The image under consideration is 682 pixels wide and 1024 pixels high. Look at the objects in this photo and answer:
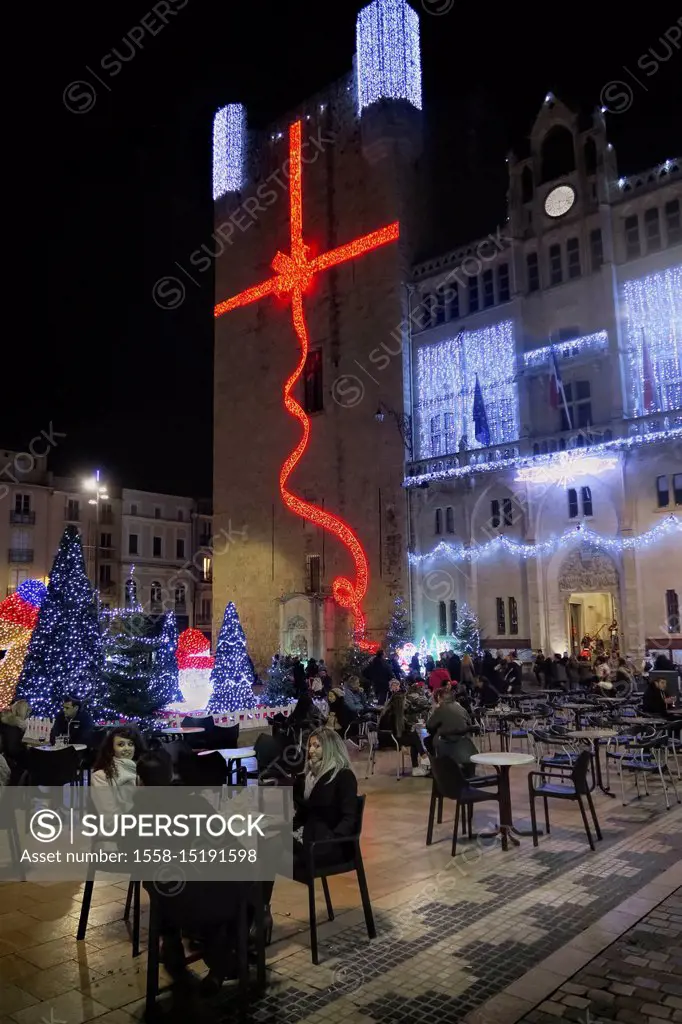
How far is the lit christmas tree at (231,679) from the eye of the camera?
15055 millimetres

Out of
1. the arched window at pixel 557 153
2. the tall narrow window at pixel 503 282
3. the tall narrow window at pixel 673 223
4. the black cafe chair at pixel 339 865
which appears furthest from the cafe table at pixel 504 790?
the arched window at pixel 557 153

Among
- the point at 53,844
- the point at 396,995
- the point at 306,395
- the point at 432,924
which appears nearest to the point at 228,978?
the point at 396,995

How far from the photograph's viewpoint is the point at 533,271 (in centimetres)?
2628

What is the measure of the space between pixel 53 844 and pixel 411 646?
19.0 m

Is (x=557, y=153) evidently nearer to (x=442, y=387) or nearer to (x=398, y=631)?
(x=442, y=387)

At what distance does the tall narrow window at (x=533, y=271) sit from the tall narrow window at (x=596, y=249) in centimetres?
193

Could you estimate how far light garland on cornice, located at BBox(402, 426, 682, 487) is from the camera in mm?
21656

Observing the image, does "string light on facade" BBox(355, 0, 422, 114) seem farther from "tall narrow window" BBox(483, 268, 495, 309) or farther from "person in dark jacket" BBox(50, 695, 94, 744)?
"person in dark jacket" BBox(50, 695, 94, 744)

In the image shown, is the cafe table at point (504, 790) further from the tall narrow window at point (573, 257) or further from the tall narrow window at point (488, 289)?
the tall narrow window at point (488, 289)

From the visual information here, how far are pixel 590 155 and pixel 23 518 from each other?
32999 mm

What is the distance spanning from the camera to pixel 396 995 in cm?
423

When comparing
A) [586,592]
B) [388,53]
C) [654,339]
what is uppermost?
[388,53]

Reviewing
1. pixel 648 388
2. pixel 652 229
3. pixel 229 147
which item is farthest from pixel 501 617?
pixel 229 147

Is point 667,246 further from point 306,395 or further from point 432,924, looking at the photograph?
point 432,924
